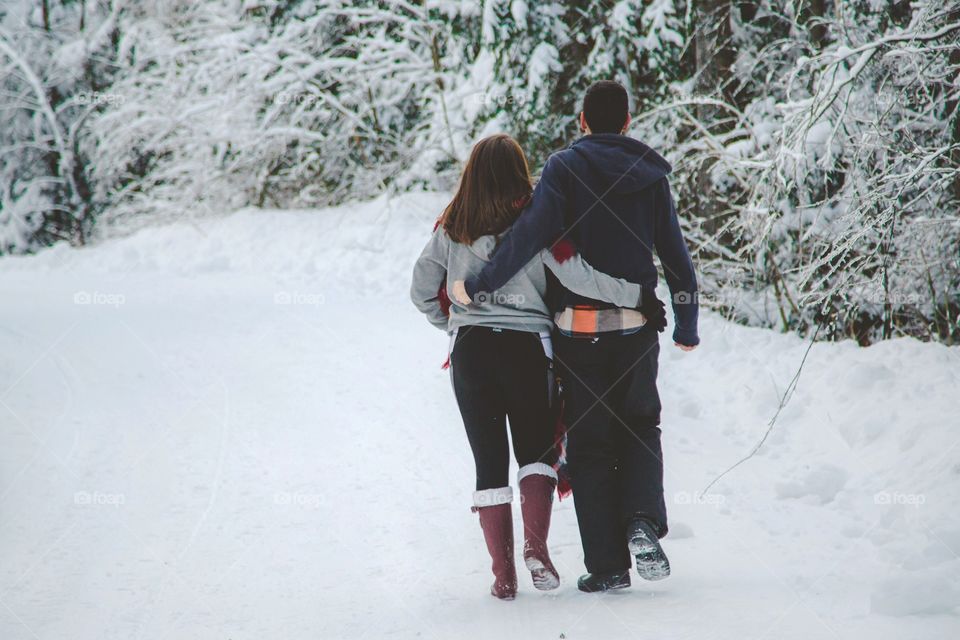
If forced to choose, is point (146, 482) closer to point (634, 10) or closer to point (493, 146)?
point (493, 146)

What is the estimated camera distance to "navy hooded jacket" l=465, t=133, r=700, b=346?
296 cm

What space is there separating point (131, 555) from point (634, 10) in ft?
22.8

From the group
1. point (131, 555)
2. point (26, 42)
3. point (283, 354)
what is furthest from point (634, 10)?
point (26, 42)

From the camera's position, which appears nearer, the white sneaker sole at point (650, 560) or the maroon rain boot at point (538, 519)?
the white sneaker sole at point (650, 560)

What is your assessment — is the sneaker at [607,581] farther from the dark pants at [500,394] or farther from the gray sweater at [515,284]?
the gray sweater at [515,284]

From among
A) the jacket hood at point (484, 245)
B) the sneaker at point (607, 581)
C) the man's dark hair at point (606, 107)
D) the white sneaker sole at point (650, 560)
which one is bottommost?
the sneaker at point (607, 581)

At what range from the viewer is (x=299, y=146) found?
47.3 ft
